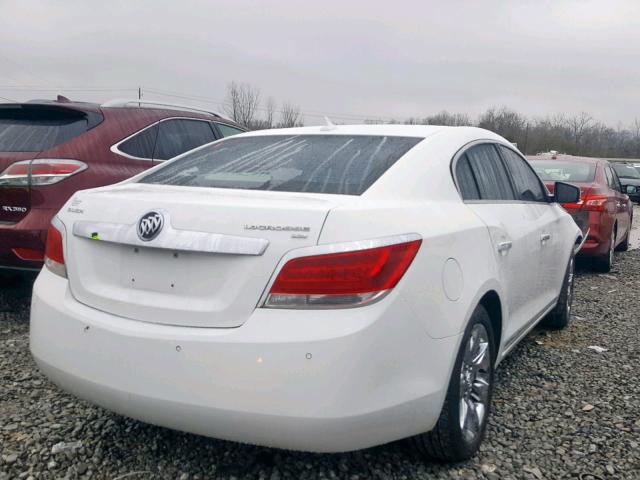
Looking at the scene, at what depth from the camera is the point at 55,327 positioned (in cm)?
236

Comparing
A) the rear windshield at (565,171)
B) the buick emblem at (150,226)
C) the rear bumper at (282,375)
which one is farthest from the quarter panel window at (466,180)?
the rear windshield at (565,171)

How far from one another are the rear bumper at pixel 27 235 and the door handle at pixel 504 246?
275 cm

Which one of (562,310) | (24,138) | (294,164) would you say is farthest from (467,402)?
(24,138)

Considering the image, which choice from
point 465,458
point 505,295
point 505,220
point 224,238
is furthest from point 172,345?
point 505,220

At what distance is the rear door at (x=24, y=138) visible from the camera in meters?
4.01

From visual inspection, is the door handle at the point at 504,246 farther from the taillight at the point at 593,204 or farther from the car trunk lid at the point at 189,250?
the taillight at the point at 593,204

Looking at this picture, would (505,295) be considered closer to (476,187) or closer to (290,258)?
(476,187)

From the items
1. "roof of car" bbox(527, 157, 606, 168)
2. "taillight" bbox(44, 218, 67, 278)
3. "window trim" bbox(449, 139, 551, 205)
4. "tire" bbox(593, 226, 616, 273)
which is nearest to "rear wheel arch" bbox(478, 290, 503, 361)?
"window trim" bbox(449, 139, 551, 205)

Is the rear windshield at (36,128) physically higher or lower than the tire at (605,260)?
higher

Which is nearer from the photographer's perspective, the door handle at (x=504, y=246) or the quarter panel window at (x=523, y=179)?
the door handle at (x=504, y=246)

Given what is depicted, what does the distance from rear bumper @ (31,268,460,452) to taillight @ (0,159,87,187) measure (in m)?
2.10

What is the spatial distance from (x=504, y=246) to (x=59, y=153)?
2.91 meters

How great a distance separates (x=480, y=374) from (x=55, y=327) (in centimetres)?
178

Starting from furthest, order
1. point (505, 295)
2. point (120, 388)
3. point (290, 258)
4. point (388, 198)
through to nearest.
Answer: point (505, 295)
point (388, 198)
point (120, 388)
point (290, 258)
